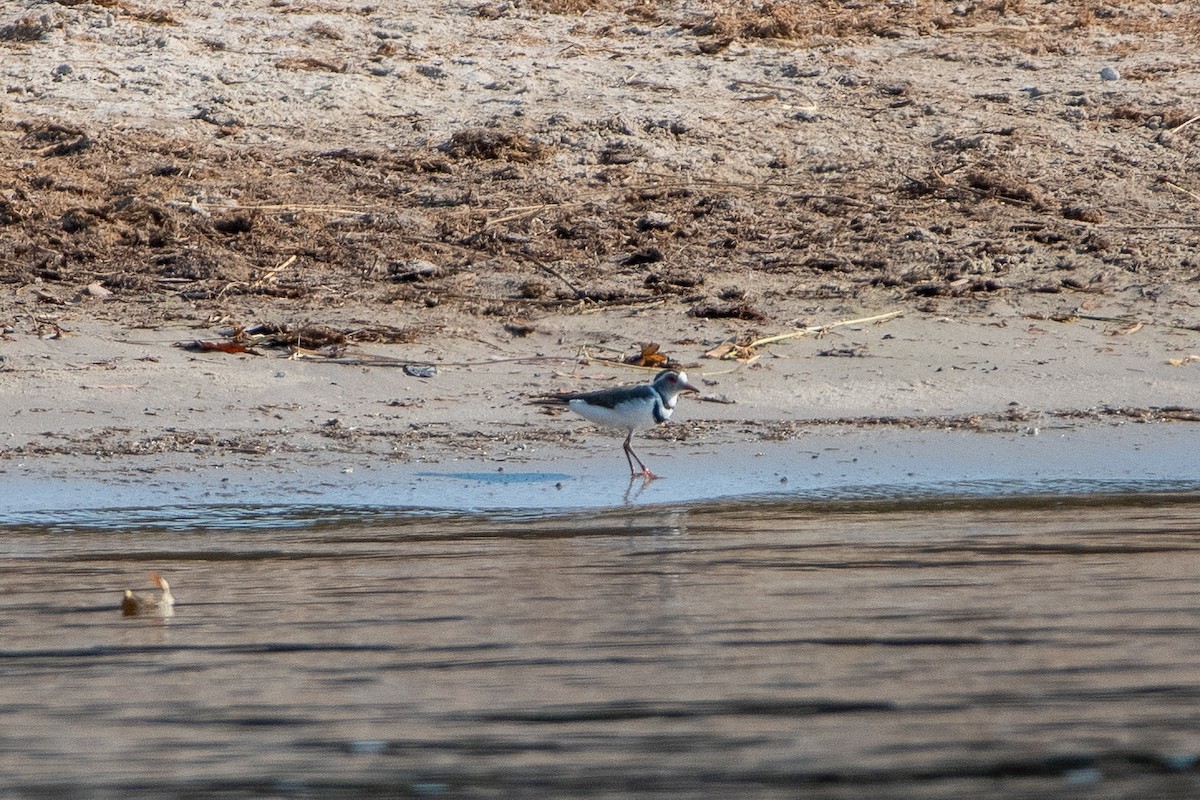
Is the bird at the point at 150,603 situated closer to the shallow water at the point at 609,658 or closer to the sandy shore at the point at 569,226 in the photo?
the shallow water at the point at 609,658

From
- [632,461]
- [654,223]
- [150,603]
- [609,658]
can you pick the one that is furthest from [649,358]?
[609,658]

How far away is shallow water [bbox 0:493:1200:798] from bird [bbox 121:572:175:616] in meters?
0.05

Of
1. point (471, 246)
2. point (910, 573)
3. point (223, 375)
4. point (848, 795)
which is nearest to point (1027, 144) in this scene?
point (471, 246)

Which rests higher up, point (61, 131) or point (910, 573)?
point (61, 131)

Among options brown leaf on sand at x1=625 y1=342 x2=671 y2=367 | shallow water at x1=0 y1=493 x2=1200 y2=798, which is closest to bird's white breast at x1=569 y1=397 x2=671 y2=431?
shallow water at x1=0 y1=493 x2=1200 y2=798

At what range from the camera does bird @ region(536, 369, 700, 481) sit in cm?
710

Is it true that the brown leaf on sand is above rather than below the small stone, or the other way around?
below

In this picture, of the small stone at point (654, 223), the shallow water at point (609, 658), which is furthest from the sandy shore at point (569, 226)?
the shallow water at point (609, 658)

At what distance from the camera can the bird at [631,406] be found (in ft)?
23.3

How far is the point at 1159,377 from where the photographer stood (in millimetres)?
8180

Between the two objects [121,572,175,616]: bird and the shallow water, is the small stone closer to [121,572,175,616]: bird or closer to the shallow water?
the shallow water

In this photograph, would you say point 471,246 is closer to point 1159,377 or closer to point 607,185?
point 607,185

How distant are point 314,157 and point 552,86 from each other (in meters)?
1.81

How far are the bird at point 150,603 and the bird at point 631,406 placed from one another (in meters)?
2.64
